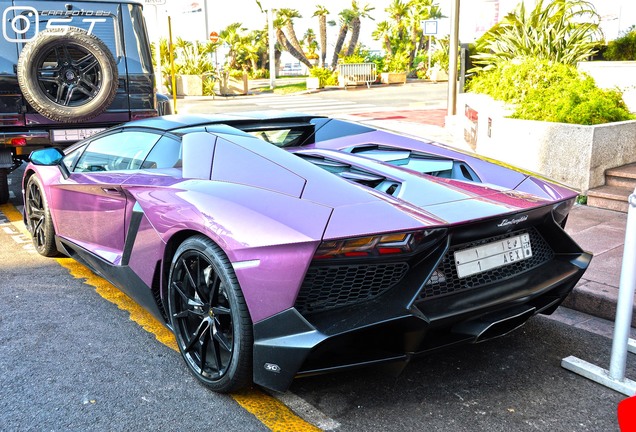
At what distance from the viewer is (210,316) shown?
10.2 feet

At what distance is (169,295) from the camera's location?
337cm

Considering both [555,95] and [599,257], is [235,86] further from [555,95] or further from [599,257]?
[599,257]

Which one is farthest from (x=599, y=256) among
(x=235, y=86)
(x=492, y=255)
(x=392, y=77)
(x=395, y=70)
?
(x=395, y=70)

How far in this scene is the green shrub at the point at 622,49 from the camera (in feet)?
35.6

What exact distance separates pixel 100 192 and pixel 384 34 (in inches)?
1688

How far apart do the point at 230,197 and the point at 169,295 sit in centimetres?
69

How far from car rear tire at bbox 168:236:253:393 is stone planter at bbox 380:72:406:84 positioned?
1198 inches

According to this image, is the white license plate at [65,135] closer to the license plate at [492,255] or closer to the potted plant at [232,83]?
the license plate at [492,255]

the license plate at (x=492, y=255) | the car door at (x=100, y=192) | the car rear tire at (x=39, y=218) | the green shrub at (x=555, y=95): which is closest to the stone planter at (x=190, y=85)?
the green shrub at (x=555, y=95)

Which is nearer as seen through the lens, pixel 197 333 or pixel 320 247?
pixel 320 247

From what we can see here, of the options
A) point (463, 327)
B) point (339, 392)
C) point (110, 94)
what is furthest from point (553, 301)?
point (110, 94)

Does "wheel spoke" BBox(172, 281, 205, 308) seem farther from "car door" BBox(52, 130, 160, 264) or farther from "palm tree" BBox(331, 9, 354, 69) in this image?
"palm tree" BBox(331, 9, 354, 69)

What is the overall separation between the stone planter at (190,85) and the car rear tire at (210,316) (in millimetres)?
24987

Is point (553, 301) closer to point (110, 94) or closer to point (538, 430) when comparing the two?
point (538, 430)
